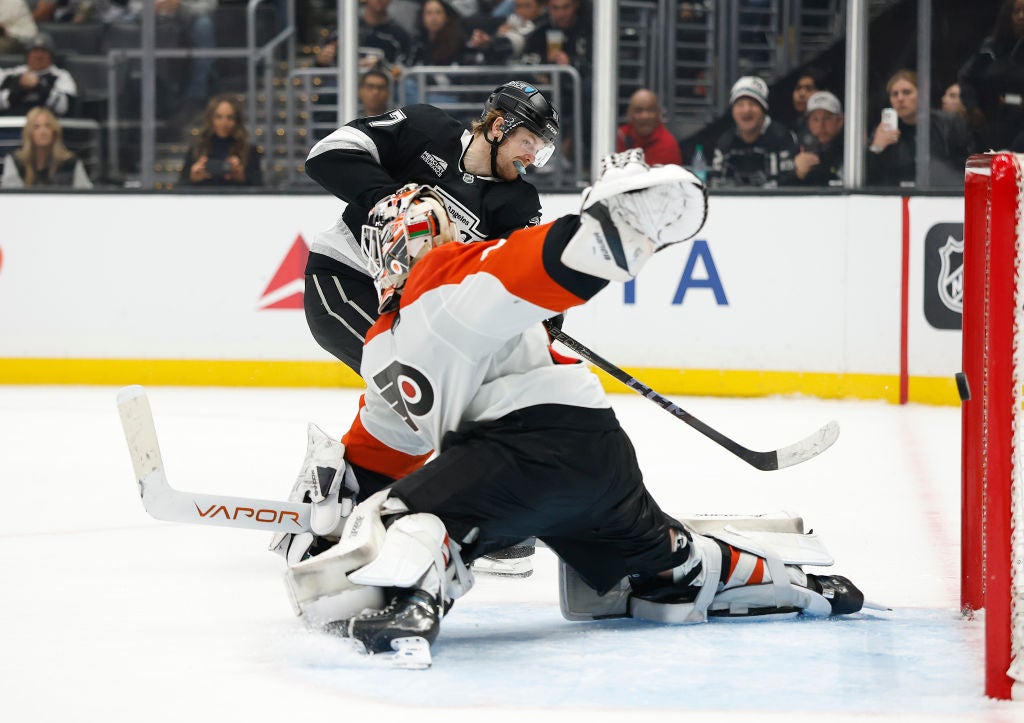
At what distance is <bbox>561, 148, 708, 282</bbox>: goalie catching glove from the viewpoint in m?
1.90

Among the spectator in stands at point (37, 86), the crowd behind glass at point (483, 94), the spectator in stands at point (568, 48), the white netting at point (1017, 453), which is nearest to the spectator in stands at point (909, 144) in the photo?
the crowd behind glass at point (483, 94)

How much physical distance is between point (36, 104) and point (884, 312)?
12.4ft

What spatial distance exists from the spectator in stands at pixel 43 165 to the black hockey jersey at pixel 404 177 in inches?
141

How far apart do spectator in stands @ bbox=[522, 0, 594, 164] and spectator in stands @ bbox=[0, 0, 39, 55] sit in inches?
90.1

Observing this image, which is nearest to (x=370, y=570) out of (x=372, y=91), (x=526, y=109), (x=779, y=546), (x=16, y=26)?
(x=779, y=546)

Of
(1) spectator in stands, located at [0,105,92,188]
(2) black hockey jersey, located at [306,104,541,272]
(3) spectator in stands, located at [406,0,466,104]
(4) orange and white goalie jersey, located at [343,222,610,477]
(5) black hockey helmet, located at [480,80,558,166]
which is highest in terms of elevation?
(3) spectator in stands, located at [406,0,466,104]

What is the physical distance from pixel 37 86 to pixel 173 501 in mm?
4375

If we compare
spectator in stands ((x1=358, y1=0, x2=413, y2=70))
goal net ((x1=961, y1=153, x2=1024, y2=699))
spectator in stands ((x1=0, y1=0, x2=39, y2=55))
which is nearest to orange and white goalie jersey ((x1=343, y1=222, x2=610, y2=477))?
goal net ((x1=961, y1=153, x2=1024, y2=699))

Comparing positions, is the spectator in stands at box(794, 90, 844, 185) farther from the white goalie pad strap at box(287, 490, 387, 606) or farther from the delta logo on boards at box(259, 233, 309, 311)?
the white goalie pad strap at box(287, 490, 387, 606)

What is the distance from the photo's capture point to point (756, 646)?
2309mm

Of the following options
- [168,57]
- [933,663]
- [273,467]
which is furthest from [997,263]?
[168,57]

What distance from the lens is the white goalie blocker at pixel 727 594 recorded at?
2.44 meters

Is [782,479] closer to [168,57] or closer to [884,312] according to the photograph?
[884,312]

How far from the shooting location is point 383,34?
249 inches
